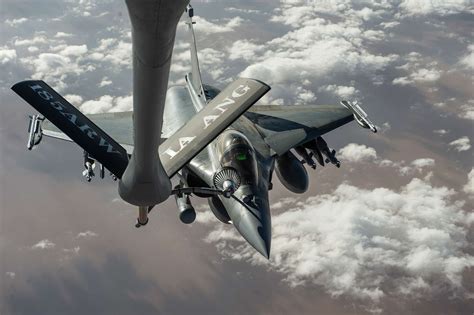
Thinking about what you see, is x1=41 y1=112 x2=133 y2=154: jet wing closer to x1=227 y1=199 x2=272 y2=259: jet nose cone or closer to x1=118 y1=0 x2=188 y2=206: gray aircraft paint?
x1=227 y1=199 x2=272 y2=259: jet nose cone

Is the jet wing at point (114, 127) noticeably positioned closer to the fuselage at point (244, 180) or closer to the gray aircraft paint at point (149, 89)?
the fuselage at point (244, 180)

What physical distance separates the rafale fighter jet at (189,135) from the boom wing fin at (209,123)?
4 cm

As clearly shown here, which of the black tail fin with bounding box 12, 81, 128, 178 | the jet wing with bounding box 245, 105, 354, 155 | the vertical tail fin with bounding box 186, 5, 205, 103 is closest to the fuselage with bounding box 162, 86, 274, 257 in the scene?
the jet wing with bounding box 245, 105, 354, 155

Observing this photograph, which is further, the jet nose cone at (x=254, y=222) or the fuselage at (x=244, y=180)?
the fuselage at (x=244, y=180)

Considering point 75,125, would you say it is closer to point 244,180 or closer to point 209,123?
point 209,123

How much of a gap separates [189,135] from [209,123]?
899 mm

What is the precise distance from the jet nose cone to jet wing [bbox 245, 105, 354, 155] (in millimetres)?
5982

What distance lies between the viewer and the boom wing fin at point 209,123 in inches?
742

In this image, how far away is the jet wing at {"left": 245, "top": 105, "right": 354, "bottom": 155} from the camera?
3244 cm

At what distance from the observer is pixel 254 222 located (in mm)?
25344

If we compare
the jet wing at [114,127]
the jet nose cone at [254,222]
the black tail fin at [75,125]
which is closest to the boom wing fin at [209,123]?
the black tail fin at [75,125]

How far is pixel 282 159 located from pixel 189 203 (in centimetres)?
908

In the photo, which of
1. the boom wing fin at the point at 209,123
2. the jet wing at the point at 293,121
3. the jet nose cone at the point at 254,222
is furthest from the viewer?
the jet wing at the point at 293,121

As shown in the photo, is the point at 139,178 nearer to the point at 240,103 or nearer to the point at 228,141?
the point at 240,103
